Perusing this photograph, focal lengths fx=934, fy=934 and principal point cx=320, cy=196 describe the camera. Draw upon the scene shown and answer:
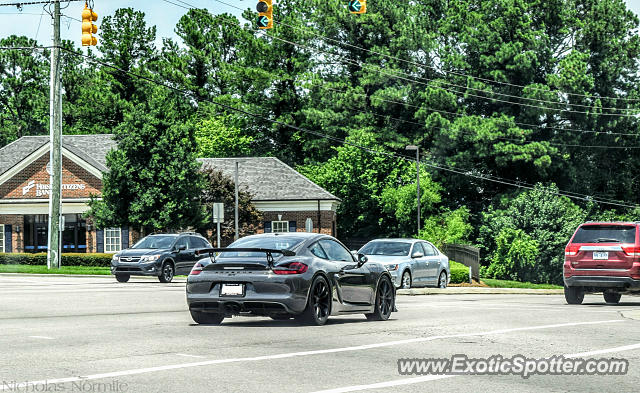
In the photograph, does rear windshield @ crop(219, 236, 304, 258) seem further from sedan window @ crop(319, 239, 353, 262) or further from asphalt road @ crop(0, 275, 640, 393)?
asphalt road @ crop(0, 275, 640, 393)

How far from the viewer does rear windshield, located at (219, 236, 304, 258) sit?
45.9 ft

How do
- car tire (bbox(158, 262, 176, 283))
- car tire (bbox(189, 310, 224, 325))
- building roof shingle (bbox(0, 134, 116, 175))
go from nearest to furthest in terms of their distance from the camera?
car tire (bbox(189, 310, 224, 325)) → car tire (bbox(158, 262, 176, 283)) → building roof shingle (bbox(0, 134, 116, 175))

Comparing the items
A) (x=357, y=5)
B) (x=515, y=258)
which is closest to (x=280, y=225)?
(x=515, y=258)

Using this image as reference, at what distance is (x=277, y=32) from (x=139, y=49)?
15.3m

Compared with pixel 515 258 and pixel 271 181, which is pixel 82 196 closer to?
pixel 271 181

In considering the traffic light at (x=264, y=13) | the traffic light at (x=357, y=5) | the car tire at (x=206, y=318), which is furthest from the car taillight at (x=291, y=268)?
the traffic light at (x=264, y=13)

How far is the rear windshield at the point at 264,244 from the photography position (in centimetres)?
1398

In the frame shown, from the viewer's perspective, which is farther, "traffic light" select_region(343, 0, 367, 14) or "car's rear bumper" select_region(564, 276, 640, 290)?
"car's rear bumper" select_region(564, 276, 640, 290)

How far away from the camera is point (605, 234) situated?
22.1 m

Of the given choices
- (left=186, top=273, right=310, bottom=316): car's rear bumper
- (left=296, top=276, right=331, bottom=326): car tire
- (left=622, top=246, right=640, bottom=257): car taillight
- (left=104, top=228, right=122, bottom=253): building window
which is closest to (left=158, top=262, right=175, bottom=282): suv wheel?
(left=622, top=246, right=640, bottom=257): car taillight

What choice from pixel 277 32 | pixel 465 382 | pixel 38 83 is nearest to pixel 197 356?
pixel 465 382

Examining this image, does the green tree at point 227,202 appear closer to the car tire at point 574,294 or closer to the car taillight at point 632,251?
the car tire at point 574,294

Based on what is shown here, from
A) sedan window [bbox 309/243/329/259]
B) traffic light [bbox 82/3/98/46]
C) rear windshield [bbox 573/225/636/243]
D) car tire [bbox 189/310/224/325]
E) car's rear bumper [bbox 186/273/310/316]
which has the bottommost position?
car tire [bbox 189/310/224/325]

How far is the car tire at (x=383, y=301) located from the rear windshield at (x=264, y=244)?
6.68 feet
